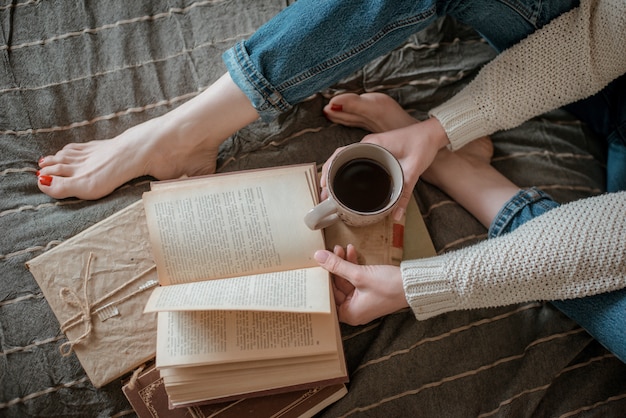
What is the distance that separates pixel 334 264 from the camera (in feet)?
2.33

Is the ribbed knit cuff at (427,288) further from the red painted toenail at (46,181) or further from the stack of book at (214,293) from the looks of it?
the red painted toenail at (46,181)

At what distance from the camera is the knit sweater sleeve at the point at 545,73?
2.43ft

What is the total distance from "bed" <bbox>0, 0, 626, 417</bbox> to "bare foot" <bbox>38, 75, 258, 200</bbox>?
0.09 ft

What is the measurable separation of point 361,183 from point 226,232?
216 mm

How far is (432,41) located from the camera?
3.08 ft

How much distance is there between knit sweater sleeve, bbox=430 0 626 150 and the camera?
74cm

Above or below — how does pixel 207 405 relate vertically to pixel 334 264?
below

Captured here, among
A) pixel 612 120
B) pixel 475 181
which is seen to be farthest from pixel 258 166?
pixel 612 120

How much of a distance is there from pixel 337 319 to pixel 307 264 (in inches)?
3.8

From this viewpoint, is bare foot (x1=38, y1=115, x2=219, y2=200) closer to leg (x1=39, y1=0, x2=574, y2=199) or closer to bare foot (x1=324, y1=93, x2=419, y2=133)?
leg (x1=39, y1=0, x2=574, y2=199)

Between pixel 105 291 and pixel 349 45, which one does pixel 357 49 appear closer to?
pixel 349 45

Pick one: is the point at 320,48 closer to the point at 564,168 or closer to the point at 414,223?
the point at 414,223

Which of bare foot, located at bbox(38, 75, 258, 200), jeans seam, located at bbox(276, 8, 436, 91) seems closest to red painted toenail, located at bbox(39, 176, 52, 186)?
bare foot, located at bbox(38, 75, 258, 200)

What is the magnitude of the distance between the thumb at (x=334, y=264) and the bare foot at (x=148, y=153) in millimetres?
258
